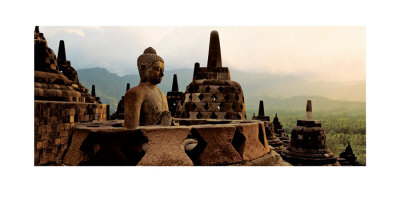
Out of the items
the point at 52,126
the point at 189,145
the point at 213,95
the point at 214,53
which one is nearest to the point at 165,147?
the point at 189,145

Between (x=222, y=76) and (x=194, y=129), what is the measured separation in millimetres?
5804

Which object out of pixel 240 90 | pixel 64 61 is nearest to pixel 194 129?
pixel 240 90

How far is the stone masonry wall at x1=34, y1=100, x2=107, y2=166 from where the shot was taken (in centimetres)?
499

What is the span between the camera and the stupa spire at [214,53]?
353 inches

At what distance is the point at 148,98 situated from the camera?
354cm

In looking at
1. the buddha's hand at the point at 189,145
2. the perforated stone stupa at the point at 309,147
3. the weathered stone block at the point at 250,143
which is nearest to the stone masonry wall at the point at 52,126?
the buddha's hand at the point at 189,145

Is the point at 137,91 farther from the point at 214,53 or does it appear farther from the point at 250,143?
the point at 214,53

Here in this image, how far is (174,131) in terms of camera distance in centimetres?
307

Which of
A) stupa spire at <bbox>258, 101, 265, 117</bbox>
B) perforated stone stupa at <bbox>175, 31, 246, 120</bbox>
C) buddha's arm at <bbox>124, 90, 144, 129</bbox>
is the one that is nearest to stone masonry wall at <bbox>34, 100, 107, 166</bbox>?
buddha's arm at <bbox>124, 90, 144, 129</bbox>

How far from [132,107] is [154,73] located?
0.60 metres

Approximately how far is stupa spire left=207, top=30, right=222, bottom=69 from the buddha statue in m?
5.33

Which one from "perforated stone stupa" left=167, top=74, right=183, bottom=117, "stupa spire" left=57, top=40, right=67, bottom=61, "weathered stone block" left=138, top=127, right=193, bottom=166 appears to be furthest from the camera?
"perforated stone stupa" left=167, top=74, right=183, bottom=117

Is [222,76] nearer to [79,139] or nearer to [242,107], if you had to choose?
[242,107]

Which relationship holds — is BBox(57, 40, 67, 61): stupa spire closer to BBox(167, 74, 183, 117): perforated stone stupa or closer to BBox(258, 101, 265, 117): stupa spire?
BBox(167, 74, 183, 117): perforated stone stupa
